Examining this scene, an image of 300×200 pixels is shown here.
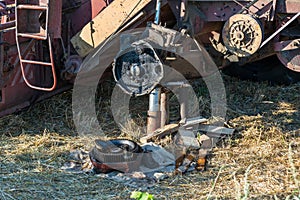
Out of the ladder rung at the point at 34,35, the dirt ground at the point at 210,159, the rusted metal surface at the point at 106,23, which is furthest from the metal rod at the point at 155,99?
the ladder rung at the point at 34,35

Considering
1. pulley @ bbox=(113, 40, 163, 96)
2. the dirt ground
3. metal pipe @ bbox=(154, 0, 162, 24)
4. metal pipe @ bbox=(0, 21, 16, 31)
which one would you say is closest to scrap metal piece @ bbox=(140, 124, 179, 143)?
the dirt ground

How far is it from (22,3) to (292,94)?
3.23 m

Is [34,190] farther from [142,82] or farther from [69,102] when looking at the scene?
[69,102]

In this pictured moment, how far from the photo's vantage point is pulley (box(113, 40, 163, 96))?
4.53 metres

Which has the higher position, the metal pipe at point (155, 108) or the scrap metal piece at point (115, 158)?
the metal pipe at point (155, 108)

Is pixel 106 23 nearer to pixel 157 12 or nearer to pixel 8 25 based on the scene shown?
pixel 157 12

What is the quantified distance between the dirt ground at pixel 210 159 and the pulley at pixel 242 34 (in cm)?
80

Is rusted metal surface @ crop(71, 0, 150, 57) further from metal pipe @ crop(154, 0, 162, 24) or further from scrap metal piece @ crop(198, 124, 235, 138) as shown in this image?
scrap metal piece @ crop(198, 124, 235, 138)

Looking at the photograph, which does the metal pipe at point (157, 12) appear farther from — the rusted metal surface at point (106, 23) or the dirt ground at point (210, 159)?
the dirt ground at point (210, 159)

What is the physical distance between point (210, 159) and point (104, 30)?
1393 millimetres

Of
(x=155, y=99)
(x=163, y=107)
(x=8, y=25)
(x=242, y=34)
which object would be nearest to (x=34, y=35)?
(x=8, y=25)

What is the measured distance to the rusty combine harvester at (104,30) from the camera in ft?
15.5

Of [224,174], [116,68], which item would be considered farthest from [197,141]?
[116,68]

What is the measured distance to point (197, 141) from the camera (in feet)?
16.1
